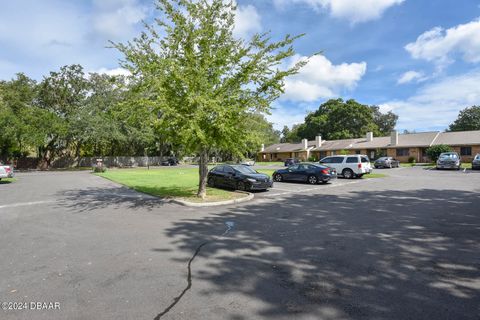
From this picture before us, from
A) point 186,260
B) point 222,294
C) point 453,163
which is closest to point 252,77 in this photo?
point 186,260

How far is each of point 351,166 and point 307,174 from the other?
17.0 ft

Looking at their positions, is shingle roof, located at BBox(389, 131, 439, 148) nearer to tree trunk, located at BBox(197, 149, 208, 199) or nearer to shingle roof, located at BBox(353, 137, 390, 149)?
shingle roof, located at BBox(353, 137, 390, 149)

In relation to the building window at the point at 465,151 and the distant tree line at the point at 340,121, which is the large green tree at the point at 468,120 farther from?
the building window at the point at 465,151

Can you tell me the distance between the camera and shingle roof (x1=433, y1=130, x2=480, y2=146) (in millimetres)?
41375

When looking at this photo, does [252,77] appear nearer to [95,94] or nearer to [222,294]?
[222,294]

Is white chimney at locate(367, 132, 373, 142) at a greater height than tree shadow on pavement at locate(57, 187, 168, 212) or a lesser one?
greater

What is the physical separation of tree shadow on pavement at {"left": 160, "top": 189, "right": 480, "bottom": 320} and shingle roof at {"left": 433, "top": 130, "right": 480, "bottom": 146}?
40888 mm

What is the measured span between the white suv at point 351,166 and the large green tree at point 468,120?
68.5 meters

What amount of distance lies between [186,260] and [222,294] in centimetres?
146

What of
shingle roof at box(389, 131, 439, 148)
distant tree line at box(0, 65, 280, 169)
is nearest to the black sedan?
distant tree line at box(0, 65, 280, 169)

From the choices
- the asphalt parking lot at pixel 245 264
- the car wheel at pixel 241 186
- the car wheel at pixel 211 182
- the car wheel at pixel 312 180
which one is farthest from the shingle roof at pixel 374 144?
the asphalt parking lot at pixel 245 264

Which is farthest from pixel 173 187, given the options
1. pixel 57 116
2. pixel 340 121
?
pixel 340 121

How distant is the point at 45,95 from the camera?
41.6 metres

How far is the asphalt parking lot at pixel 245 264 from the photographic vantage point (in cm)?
351
